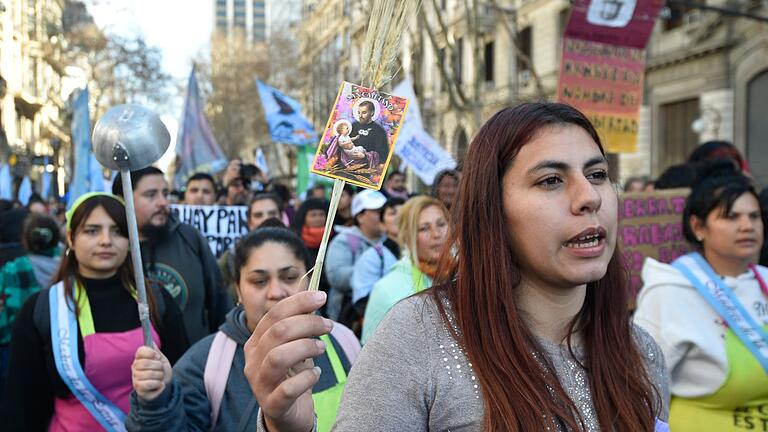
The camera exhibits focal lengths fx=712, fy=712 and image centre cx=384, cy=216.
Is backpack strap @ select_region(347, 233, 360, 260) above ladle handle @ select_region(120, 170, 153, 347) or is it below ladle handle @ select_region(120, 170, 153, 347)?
below

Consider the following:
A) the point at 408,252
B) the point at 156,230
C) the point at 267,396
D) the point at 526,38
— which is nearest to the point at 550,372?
the point at 267,396

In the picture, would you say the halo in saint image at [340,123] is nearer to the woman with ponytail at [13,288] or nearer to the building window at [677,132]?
the woman with ponytail at [13,288]

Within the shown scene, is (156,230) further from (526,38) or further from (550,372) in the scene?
(526,38)

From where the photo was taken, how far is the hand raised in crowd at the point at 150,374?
234 centimetres

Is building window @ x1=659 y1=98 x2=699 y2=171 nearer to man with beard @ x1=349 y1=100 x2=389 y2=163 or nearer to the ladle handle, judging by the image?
the ladle handle

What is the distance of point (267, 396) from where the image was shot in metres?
1.41

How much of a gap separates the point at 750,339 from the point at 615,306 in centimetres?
161

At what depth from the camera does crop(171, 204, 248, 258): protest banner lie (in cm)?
662

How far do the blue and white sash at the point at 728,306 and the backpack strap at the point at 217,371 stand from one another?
2.02 meters

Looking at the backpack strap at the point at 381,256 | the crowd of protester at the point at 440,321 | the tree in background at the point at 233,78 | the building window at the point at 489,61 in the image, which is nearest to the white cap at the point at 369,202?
the backpack strap at the point at 381,256

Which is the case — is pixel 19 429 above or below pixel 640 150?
below

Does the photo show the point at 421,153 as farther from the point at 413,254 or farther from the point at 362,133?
the point at 362,133

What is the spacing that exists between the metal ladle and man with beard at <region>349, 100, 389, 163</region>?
3.16 ft

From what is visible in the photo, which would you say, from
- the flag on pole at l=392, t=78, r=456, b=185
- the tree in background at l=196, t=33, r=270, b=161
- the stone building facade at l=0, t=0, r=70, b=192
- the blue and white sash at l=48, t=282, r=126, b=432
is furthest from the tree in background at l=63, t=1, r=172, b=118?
the blue and white sash at l=48, t=282, r=126, b=432
